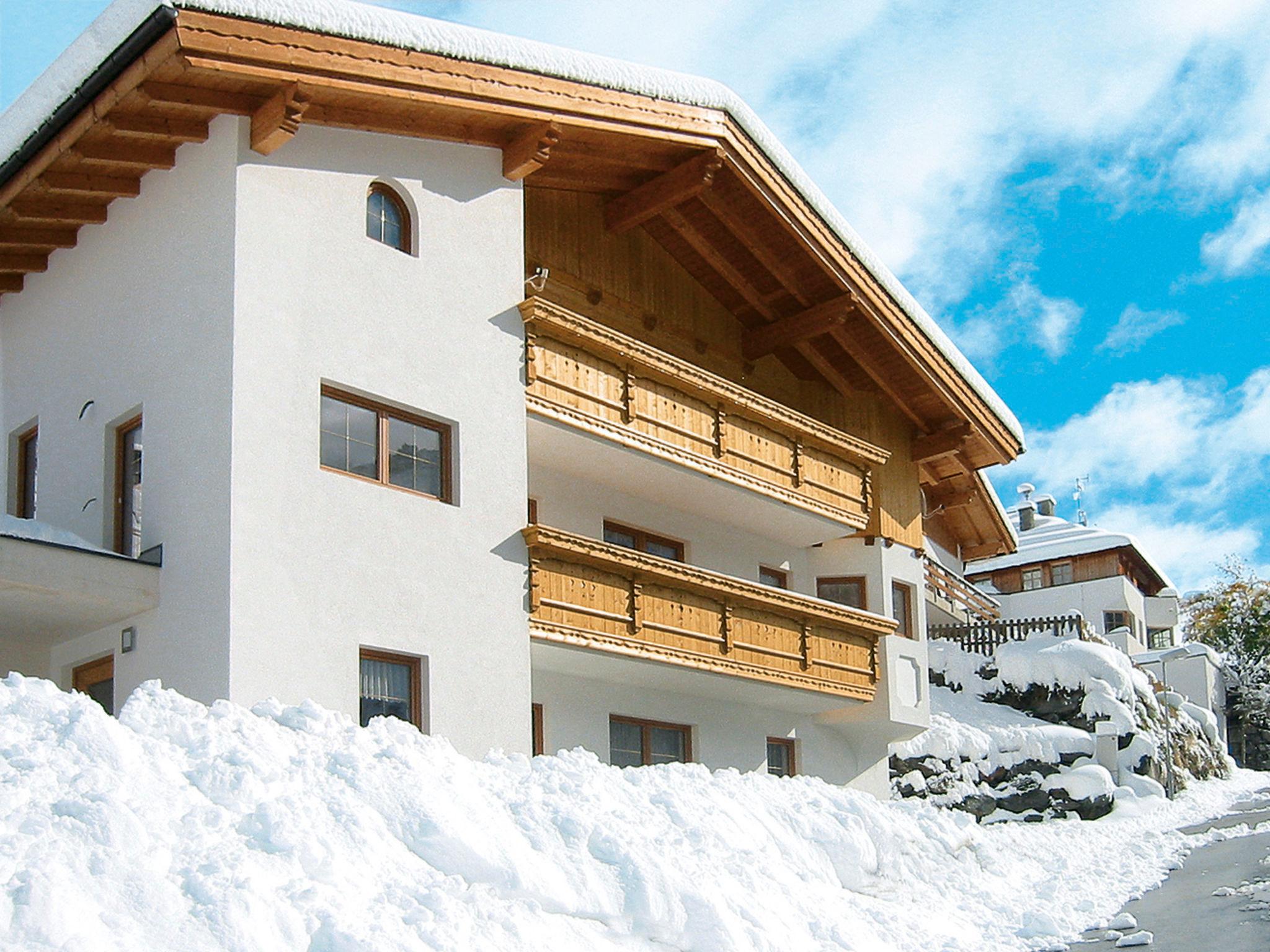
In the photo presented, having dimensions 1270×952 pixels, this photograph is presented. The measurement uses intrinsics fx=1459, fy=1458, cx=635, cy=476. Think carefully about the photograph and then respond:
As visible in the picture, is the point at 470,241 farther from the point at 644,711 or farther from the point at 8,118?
the point at 644,711

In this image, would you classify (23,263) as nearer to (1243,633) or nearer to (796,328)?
(796,328)

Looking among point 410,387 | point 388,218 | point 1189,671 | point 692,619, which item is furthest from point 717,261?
point 1189,671

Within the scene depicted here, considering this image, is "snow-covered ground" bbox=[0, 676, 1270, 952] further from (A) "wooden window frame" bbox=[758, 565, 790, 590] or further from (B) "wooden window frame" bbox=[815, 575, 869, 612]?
(B) "wooden window frame" bbox=[815, 575, 869, 612]

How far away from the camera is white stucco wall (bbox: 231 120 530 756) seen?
1463cm

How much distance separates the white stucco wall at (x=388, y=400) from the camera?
14633mm

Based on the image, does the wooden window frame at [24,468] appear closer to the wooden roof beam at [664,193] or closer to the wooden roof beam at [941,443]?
the wooden roof beam at [664,193]

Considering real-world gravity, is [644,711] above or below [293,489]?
below

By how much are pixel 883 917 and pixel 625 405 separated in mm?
8046

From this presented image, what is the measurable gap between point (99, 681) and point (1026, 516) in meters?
51.7

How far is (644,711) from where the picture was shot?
21.0 metres

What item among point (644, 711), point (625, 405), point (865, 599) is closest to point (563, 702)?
point (644, 711)

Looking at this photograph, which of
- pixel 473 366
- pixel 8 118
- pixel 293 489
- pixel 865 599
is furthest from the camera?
pixel 865 599

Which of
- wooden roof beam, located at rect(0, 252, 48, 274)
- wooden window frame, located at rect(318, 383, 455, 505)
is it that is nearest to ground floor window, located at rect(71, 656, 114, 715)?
wooden window frame, located at rect(318, 383, 455, 505)

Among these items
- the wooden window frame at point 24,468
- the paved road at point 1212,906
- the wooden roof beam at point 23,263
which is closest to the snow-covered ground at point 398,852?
the paved road at point 1212,906
